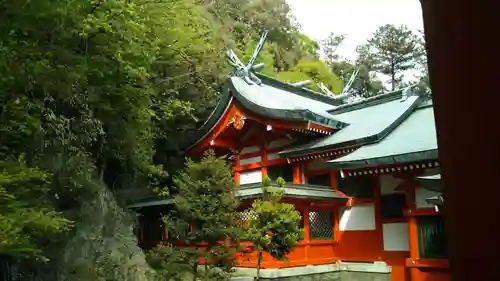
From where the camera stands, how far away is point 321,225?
32.2ft

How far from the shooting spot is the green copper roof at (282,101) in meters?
10.0

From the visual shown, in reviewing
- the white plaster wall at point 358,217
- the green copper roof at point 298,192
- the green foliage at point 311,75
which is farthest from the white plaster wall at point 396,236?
the green foliage at point 311,75

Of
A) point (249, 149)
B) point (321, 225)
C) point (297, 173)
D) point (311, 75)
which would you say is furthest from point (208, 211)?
point (311, 75)

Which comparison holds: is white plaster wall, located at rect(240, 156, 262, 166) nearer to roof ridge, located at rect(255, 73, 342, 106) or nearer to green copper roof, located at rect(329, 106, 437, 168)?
green copper roof, located at rect(329, 106, 437, 168)

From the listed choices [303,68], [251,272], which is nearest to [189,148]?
[251,272]

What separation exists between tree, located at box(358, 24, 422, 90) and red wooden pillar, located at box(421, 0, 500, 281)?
30.7m

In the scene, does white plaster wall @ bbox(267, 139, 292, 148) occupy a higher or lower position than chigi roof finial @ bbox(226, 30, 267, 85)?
lower

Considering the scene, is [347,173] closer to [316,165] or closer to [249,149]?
[316,165]

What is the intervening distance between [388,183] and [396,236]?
1119 mm

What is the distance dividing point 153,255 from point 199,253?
0.94 meters

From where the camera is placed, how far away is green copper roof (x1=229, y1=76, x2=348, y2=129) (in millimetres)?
10000

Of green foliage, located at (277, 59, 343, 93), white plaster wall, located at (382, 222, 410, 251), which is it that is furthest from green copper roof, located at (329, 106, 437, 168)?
green foliage, located at (277, 59, 343, 93)

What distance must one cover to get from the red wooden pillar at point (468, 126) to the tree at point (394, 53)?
3067 cm

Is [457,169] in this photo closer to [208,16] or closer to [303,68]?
[208,16]
